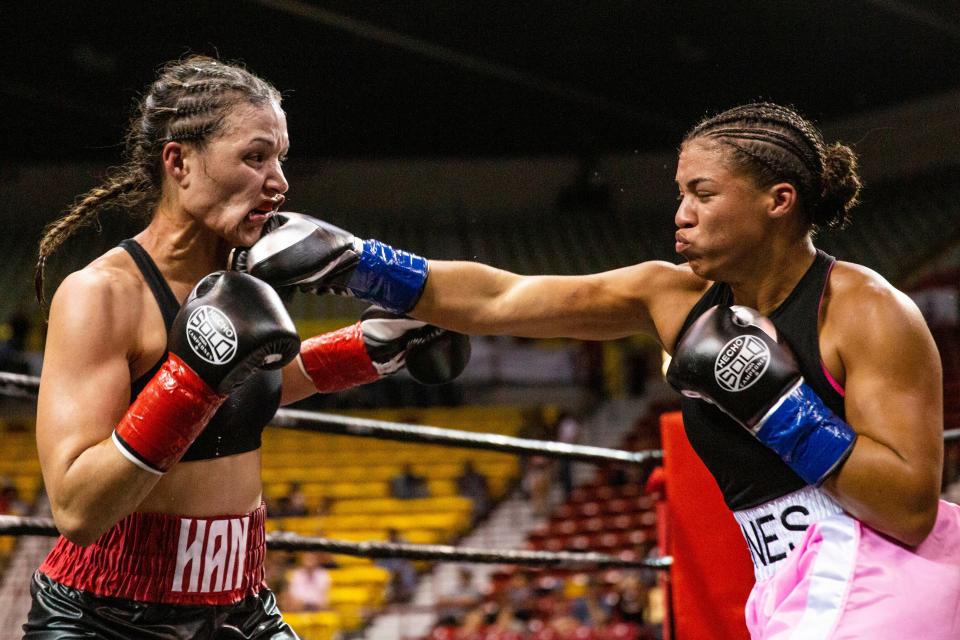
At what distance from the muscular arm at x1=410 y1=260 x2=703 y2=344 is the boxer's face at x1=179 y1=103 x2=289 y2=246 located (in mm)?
315

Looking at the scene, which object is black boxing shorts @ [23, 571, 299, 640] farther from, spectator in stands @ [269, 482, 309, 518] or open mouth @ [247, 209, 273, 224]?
spectator in stands @ [269, 482, 309, 518]

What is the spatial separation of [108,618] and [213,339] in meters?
0.44

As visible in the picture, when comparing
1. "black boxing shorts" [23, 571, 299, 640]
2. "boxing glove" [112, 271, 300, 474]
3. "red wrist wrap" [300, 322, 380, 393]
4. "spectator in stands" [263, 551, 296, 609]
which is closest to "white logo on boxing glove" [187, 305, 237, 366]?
"boxing glove" [112, 271, 300, 474]

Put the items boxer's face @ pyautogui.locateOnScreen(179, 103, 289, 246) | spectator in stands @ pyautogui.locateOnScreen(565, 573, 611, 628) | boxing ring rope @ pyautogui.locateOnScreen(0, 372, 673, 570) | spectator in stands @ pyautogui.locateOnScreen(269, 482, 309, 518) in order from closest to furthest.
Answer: boxer's face @ pyautogui.locateOnScreen(179, 103, 289, 246), boxing ring rope @ pyautogui.locateOnScreen(0, 372, 673, 570), spectator in stands @ pyautogui.locateOnScreen(565, 573, 611, 628), spectator in stands @ pyautogui.locateOnScreen(269, 482, 309, 518)

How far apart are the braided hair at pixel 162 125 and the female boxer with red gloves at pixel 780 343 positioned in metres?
0.19

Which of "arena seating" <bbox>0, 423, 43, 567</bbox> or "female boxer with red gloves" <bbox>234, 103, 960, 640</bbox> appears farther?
"arena seating" <bbox>0, 423, 43, 567</bbox>

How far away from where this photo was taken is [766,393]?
1.44m

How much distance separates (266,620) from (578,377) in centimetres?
840

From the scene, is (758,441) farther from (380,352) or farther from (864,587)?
(380,352)

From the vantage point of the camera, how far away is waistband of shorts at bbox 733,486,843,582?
1515 millimetres

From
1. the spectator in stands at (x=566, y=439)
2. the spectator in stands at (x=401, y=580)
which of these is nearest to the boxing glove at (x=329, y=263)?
the spectator in stands at (x=401, y=580)

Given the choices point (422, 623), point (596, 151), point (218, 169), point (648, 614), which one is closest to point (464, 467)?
point (422, 623)

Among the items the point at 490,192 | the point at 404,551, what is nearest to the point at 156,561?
the point at 404,551

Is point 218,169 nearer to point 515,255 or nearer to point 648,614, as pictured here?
point 648,614
